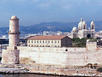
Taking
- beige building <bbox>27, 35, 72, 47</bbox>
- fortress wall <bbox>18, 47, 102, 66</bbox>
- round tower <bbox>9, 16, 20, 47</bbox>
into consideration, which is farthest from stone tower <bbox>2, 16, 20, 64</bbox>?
beige building <bbox>27, 35, 72, 47</bbox>

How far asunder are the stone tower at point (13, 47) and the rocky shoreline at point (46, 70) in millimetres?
1418

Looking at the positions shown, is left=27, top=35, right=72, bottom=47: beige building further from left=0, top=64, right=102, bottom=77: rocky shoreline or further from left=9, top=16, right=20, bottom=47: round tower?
left=0, top=64, right=102, bottom=77: rocky shoreline

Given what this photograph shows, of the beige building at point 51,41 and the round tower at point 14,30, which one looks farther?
the beige building at point 51,41

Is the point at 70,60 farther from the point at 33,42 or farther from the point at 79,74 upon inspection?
the point at 33,42

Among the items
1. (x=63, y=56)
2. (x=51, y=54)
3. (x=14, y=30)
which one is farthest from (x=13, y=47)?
(x=63, y=56)

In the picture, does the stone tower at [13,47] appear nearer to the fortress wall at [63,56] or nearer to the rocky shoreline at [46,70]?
the rocky shoreline at [46,70]

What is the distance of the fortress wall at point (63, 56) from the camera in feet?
148

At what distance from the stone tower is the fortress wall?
1805mm

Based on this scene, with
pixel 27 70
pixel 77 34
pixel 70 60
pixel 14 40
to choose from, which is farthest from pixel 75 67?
pixel 77 34

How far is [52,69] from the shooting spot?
4541cm

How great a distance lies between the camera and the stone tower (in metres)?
50.6

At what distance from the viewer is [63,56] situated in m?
46.9

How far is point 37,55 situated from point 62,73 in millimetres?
6921

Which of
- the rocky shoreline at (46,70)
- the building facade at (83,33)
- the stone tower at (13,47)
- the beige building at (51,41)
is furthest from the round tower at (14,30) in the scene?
the building facade at (83,33)
